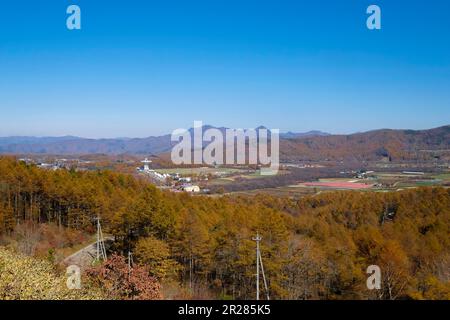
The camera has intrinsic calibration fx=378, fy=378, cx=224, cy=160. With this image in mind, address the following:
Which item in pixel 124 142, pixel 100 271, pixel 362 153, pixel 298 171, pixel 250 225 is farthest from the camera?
pixel 124 142

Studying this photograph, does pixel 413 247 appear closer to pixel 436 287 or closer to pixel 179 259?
pixel 436 287

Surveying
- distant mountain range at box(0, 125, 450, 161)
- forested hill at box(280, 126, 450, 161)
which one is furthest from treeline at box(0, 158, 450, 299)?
forested hill at box(280, 126, 450, 161)

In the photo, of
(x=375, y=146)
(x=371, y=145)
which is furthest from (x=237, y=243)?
(x=371, y=145)

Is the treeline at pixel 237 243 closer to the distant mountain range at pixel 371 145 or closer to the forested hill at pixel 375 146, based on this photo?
the distant mountain range at pixel 371 145

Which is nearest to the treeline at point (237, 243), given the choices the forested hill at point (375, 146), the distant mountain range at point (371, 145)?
the distant mountain range at point (371, 145)

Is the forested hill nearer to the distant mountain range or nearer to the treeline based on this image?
the distant mountain range
